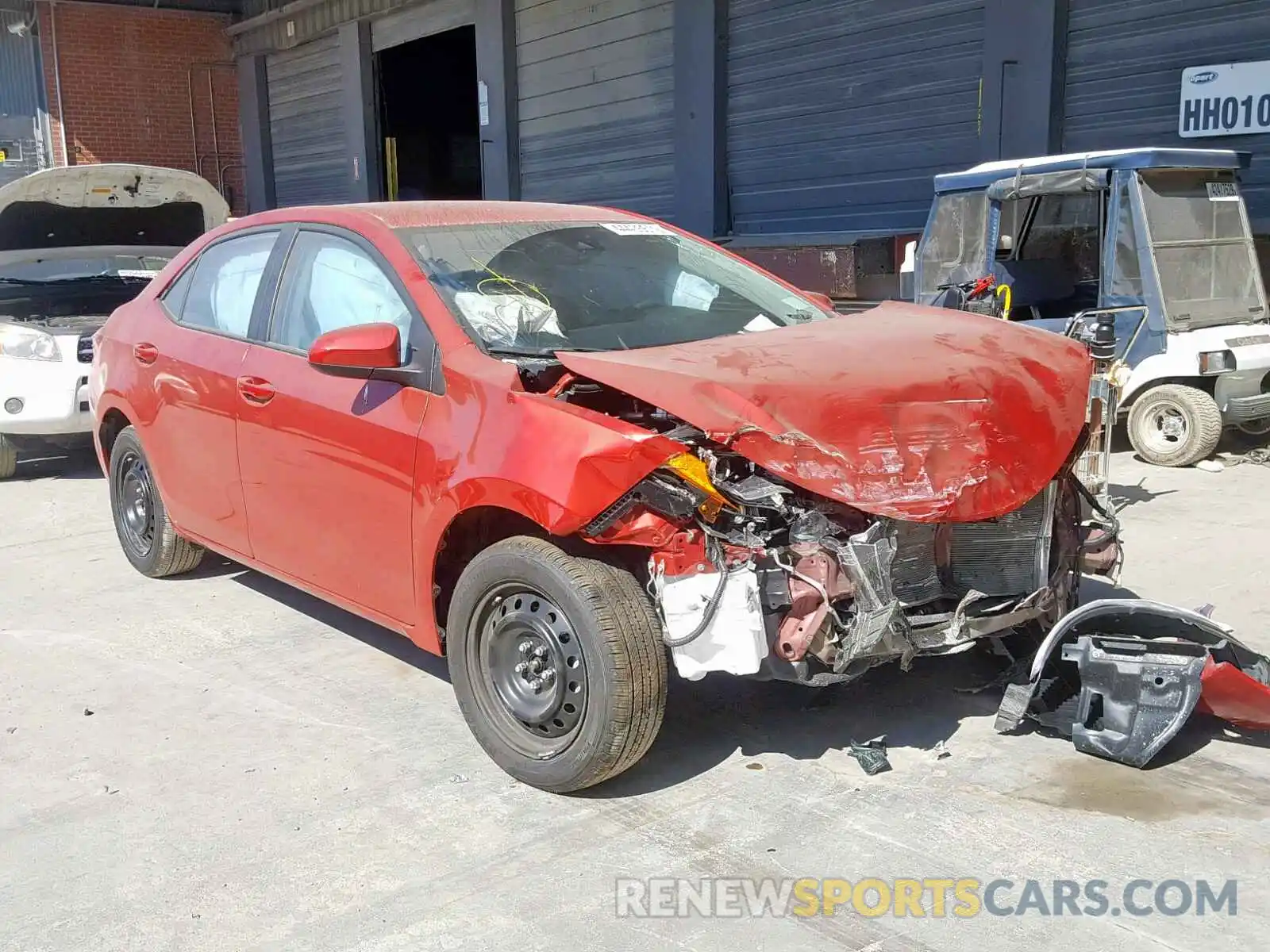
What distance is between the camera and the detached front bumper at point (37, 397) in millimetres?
8047

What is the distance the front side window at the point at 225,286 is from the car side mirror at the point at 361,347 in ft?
3.39

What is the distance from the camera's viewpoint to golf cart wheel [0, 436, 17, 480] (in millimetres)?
8539

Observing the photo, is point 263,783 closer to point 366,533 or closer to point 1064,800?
point 366,533

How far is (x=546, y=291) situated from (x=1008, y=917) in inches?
97.4

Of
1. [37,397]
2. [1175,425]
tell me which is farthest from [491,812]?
[1175,425]

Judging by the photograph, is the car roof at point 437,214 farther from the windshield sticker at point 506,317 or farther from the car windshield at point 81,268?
the car windshield at point 81,268

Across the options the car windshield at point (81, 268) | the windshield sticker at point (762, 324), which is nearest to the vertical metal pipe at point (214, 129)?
the car windshield at point (81, 268)

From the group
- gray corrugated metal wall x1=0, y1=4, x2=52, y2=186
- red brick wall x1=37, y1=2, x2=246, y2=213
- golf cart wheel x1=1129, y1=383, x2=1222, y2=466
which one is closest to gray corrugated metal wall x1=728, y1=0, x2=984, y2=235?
golf cart wheel x1=1129, y1=383, x2=1222, y2=466

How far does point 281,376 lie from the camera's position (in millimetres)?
4375

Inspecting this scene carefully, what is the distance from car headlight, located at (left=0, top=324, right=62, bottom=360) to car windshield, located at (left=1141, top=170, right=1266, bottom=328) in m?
7.66

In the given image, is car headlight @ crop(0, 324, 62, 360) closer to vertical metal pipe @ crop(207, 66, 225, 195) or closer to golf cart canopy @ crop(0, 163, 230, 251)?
golf cart canopy @ crop(0, 163, 230, 251)

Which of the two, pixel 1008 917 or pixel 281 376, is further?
pixel 281 376

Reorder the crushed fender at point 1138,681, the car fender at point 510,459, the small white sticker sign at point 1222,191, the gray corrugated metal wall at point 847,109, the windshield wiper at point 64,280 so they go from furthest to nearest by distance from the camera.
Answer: the gray corrugated metal wall at point 847,109 < the windshield wiper at point 64,280 < the small white sticker sign at point 1222,191 < the crushed fender at point 1138,681 < the car fender at point 510,459

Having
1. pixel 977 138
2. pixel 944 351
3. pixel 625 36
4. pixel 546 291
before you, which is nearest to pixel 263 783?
pixel 546 291
